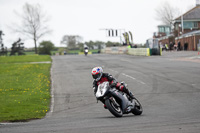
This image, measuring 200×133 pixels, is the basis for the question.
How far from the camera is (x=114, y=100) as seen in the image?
1001 cm

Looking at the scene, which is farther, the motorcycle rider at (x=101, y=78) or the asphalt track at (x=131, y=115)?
the motorcycle rider at (x=101, y=78)

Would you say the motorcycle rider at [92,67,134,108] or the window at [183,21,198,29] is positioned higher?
the window at [183,21,198,29]

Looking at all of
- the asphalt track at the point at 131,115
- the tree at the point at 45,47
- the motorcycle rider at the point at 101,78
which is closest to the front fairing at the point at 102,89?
the motorcycle rider at the point at 101,78

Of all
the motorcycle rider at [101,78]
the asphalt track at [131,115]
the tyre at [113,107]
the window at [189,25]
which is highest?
the window at [189,25]

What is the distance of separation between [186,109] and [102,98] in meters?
3.03

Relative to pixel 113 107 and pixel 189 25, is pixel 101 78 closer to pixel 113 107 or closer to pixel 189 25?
pixel 113 107

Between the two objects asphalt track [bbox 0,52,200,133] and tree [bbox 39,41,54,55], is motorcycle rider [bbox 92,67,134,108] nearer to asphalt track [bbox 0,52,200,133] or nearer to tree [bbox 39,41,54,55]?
asphalt track [bbox 0,52,200,133]

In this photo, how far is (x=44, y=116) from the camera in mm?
12008

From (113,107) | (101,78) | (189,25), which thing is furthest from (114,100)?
(189,25)

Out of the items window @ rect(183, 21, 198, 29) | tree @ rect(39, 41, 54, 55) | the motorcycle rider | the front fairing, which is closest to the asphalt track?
the front fairing

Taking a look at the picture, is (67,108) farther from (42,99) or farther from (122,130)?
(122,130)

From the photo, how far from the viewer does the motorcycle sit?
9844mm

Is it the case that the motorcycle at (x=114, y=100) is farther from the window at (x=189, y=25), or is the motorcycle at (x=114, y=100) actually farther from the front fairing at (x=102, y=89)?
the window at (x=189, y=25)

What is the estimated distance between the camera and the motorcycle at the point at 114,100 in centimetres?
984
